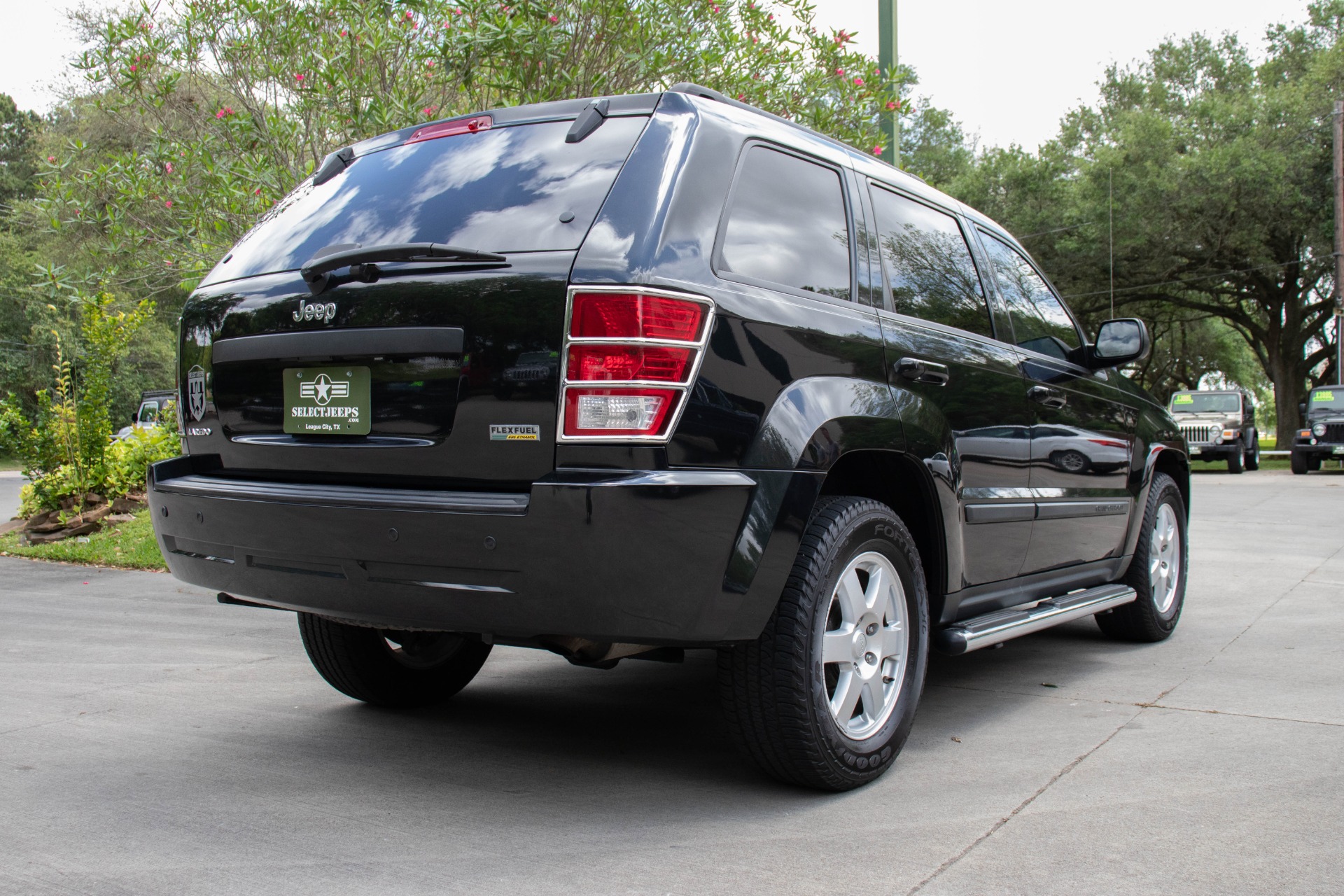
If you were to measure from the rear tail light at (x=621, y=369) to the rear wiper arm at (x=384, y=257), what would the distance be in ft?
1.09

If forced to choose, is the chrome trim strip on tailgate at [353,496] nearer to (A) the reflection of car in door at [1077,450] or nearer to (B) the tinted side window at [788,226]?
(B) the tinted side window at [788,226]

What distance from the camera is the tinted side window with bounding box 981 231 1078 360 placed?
15.2 feet

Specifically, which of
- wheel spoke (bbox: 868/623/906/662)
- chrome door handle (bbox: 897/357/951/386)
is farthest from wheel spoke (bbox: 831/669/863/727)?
chrome door handle (bbox: 897/357/951/386)

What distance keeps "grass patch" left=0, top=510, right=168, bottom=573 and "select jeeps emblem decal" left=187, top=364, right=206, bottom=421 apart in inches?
210

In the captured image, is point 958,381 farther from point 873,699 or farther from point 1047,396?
point 873,699

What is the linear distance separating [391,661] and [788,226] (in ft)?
7.16

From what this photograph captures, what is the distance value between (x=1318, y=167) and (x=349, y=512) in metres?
28.8

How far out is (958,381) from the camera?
3875 mm

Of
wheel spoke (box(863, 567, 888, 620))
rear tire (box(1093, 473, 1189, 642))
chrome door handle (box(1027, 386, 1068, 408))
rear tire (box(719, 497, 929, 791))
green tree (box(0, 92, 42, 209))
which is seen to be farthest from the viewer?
green tree (box(0, 92, 42, 209))

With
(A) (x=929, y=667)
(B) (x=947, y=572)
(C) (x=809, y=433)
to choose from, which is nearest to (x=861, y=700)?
(B) (x=947, y=572)

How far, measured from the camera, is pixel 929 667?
5098 mm

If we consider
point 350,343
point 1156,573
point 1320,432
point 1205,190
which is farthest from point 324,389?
point 1205,190

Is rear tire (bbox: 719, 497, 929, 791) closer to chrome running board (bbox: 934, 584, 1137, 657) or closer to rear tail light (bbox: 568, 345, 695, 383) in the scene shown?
chrome running board (bbox: 934, 584, 1137, 657)

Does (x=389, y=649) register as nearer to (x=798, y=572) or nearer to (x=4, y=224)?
(x=798, y=572)
